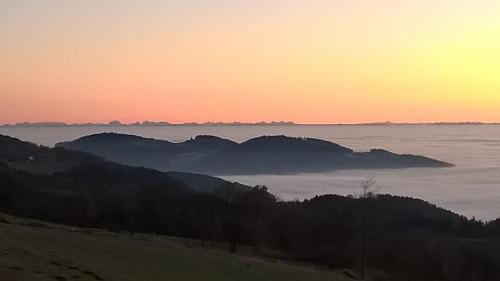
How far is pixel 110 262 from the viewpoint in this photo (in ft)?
73.3

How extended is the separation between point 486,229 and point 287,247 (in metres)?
27.8

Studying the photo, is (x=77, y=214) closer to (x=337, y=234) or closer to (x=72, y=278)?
(x=337, y=234)

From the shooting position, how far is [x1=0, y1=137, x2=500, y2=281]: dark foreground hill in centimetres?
5291

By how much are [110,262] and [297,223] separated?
45715mm

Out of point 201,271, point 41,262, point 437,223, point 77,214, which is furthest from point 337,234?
point 41,262

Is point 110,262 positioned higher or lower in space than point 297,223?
higher

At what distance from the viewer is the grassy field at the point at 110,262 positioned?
1733 cm

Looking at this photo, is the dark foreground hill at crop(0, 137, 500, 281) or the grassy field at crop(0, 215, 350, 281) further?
the dark foreground hill at crop(0, 137, 500, 281)

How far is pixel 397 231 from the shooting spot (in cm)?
7362

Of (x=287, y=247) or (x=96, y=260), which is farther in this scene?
(x=287, y=247)

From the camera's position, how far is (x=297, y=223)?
219 ft

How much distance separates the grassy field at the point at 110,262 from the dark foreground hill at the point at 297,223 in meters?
18.2

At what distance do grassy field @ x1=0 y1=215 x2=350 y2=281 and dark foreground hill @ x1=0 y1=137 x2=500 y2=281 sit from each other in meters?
18.2

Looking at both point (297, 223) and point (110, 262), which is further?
point (297, 223)
